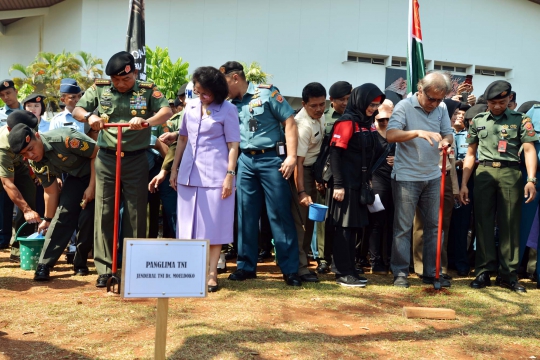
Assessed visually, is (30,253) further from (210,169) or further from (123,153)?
(210,169)

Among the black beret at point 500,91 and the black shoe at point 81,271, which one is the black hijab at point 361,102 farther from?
the black shoe at point 81,271

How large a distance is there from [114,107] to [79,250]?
1555 millimetres

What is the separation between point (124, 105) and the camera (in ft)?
17.2

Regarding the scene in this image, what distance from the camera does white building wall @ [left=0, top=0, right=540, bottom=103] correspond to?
25578mm

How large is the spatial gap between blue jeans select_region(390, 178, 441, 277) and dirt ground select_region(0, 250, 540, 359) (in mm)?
327

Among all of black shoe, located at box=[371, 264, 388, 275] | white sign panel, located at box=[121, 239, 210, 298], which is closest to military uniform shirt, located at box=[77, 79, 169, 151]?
white sign panel, located at box=[121, 239, 210, 298]

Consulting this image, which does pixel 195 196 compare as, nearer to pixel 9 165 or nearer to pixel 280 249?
pixel 280 249

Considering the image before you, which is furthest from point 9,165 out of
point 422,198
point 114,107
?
point 422,198

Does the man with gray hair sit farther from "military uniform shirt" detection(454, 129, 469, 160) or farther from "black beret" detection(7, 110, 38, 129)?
"black beret" detection(7, 110, 38, 129)

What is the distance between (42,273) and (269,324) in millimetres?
2518

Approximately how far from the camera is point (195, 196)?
5.20 m

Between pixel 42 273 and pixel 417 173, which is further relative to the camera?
pixel 417 173

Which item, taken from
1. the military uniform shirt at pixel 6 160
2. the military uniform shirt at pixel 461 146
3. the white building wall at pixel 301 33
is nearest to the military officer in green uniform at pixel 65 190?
the military uniform shirt at pixel 6 160

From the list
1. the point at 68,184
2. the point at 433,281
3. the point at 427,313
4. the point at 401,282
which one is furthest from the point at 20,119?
the point at 433,281
